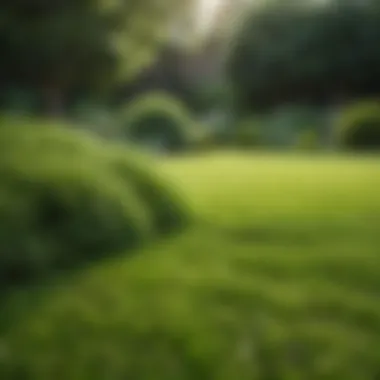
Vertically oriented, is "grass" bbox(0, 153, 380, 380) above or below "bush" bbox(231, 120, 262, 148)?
below

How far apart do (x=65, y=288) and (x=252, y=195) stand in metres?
0.71

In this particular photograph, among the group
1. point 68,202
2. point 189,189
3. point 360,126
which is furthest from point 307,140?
point 68,202

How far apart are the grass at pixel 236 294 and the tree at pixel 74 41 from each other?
1.26ft

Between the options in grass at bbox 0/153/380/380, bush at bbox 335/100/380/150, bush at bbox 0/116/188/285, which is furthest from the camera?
bush at bbox 335/100/380/150

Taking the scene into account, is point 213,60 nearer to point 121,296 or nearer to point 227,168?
point 227,168

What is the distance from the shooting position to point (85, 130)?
81.6 inches

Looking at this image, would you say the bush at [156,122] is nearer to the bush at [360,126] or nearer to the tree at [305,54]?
the tree at [305,54]

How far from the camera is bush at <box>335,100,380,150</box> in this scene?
6.76 ft

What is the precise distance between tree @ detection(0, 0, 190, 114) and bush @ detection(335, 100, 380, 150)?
653mm

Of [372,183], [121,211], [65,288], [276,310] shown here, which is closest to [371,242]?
[372,183]

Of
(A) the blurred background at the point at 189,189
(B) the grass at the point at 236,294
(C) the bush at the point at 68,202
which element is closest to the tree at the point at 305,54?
(A) the blurred background at the point at 189,189

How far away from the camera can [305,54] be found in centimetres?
224

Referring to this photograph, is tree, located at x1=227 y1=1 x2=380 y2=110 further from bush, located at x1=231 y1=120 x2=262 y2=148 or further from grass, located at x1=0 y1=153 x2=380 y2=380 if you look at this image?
grass, located at x1=0 y1=153 x2=380 y2=380

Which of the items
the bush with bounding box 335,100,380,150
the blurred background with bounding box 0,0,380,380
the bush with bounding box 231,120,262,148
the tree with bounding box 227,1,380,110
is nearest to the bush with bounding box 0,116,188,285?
the blurred background with bounding box 0,0,380,380
